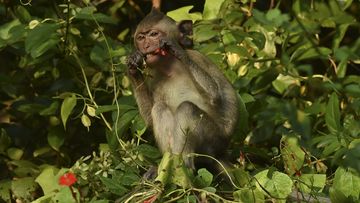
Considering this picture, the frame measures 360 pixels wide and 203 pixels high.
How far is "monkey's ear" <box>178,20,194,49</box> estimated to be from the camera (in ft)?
24.3

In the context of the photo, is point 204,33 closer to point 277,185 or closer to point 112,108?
point 112,108

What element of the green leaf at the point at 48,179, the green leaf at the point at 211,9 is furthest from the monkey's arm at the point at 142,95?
the green leaf at the point at 211,9

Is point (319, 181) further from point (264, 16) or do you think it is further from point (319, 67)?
point (319, 67)

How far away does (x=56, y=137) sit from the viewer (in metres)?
8.97

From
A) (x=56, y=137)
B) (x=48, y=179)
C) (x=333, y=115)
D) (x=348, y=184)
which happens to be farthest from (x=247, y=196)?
(x=56, y=137)

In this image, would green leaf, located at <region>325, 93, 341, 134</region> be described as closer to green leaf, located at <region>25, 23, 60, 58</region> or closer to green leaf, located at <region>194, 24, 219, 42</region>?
green leaf, located at <region>194, 24, 219, 42</region>

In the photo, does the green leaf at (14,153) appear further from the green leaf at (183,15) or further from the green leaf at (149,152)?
the green leaf at (149,152)

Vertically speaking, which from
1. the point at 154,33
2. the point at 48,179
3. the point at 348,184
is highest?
the point at 154,33

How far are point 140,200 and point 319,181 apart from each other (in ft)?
4.08

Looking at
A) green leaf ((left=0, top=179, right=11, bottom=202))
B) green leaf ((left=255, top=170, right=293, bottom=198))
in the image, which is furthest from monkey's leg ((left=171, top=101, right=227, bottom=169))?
green leaf ((left=0, top=179, right=11, bottom=202))

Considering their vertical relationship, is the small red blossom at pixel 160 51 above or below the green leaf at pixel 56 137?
above

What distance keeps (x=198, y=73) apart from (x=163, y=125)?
0.49m

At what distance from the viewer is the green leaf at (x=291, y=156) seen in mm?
6297

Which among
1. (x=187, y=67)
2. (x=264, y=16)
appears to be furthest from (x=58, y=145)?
(x=264, y=16)
